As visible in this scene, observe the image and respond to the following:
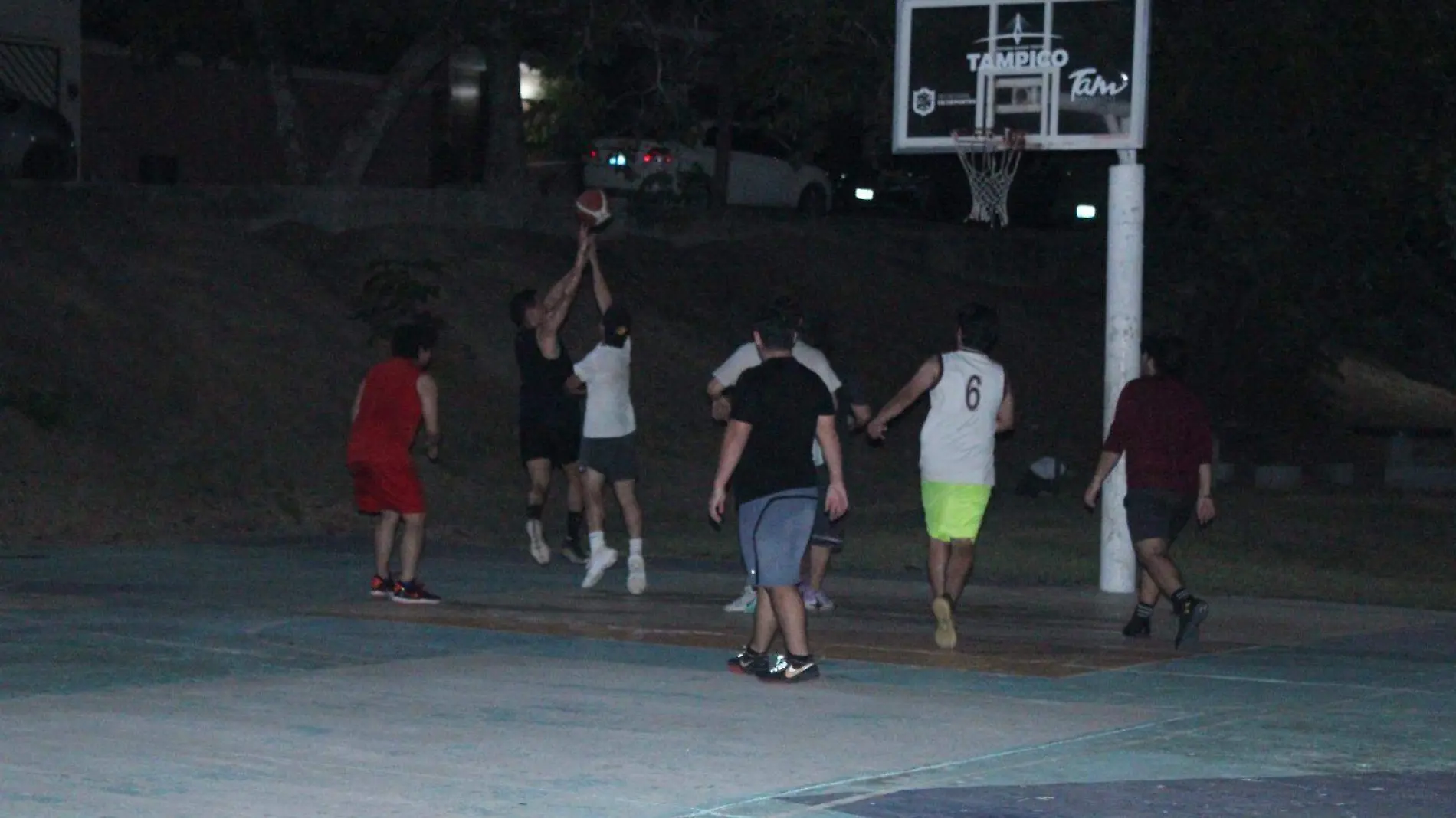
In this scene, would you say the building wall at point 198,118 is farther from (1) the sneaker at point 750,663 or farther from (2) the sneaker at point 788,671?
(2) the sneaker at point 788,671

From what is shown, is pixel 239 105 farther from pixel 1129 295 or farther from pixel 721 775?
pixel 721 775

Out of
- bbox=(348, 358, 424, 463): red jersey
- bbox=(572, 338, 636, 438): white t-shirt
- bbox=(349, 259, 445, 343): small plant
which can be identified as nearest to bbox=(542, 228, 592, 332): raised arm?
bbox=(572, 338, 636, 438): white t-shirt

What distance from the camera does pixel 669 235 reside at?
90.5 feet

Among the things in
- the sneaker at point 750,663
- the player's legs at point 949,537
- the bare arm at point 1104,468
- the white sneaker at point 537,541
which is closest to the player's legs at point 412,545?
the white sneaker at point 537,541

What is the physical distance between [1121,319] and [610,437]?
3.52m

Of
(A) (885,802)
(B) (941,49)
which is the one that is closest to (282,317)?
(B) (941,49)

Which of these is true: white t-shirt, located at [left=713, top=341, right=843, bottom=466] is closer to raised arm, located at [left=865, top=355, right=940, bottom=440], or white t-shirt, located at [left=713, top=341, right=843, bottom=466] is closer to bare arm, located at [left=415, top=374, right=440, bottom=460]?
raised arm, located at [left=865, top=355, right=940, bottom=440]

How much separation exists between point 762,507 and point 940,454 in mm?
1595

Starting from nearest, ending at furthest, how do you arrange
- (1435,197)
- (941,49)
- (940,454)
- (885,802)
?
(885,802)
(940,454)
(941,49)
(1435,197)

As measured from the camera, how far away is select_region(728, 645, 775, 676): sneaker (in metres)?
9.84

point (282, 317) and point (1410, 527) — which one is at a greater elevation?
point (282, 317)

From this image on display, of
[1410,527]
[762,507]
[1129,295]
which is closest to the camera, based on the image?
[762,507]

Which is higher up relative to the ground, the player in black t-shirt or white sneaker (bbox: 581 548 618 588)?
the player in black t-shirt

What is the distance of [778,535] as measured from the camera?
960 cm
